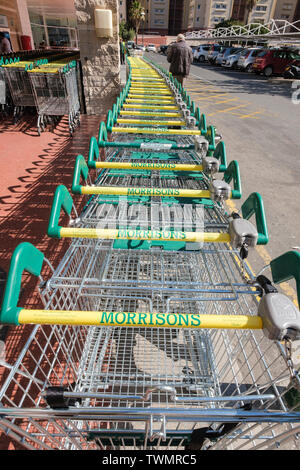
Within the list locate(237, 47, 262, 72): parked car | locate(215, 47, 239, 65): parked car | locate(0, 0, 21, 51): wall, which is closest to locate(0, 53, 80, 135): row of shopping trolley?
locate(0, 0, 21, 51): wall

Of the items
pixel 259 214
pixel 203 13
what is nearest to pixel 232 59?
pixel 259 214

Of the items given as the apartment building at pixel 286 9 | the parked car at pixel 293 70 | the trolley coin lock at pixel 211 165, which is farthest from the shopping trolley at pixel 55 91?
the apartment building at pixel 286 9

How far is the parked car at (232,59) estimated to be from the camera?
21.4 metres

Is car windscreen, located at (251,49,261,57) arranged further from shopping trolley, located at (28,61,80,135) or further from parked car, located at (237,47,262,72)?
shopping trolley, located at (28,61,80,135)

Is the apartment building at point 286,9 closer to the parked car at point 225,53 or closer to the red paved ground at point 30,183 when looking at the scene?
the parked car at point 225,53

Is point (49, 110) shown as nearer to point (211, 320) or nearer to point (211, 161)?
point (211, 161)

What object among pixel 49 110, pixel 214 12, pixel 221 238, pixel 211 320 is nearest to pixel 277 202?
pixel 221 238

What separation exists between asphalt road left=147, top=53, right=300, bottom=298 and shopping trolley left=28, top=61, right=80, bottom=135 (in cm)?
391

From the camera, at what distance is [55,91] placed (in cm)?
683

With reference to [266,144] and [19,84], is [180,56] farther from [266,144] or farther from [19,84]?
[19,84]

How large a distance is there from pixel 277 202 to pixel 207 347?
320 centimetres

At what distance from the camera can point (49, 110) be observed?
6551 mm

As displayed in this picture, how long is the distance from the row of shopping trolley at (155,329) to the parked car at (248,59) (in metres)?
20.8

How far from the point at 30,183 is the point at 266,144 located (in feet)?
18.4
